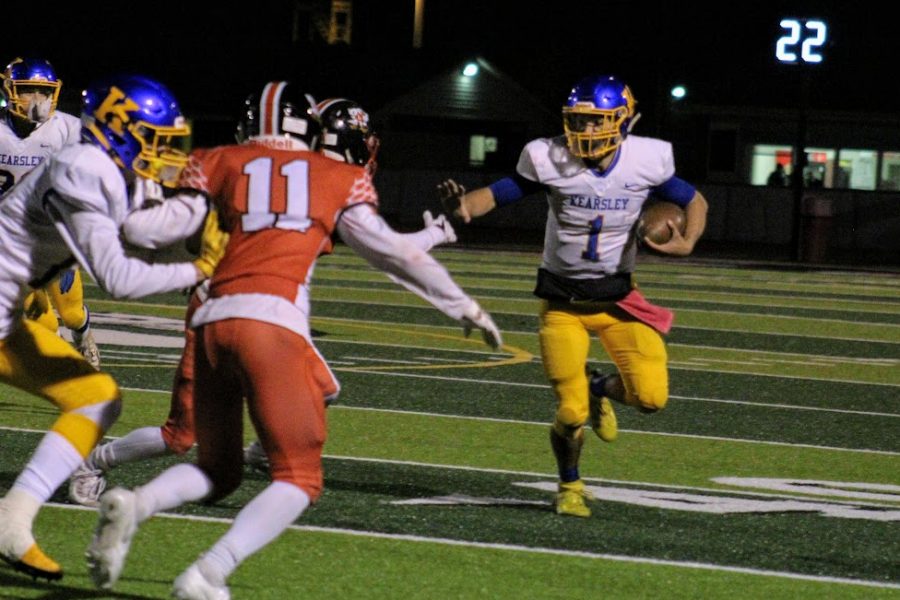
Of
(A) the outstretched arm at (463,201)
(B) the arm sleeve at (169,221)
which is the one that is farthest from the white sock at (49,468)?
(A) the outstretched arm at (463,201)

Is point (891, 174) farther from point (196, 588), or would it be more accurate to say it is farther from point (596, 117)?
point (196, 588)

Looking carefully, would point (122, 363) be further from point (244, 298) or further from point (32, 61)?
point (244, 298)

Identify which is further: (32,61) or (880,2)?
(880,2)

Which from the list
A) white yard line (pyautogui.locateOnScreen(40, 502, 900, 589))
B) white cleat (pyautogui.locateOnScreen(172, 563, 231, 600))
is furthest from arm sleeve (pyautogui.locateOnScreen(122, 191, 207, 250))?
white yard line (pyautogui.locateOnScreen(40, 502, 900, 589))

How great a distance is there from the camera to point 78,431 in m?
5.57

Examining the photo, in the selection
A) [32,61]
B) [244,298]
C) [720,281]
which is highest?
[32,61]

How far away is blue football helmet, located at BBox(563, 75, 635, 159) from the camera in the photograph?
24.6 feet

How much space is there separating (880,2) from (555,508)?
39.1 m

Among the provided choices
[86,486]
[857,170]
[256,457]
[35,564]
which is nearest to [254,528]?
[35,564]

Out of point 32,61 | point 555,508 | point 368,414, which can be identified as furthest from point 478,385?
point 555,508

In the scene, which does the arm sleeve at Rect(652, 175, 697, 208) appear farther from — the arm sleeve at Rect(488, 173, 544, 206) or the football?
the arm sleeve at Rect(488, 173, 544, 206)

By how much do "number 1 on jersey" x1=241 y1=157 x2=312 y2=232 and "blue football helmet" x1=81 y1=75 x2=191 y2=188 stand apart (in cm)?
41

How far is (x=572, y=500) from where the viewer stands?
23.9 ft

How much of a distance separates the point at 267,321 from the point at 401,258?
43cm
